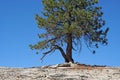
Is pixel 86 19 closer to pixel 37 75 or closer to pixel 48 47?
pixel 48 47

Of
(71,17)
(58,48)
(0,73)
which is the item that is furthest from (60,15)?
(0,73)

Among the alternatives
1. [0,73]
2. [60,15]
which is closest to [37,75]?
[0,73]

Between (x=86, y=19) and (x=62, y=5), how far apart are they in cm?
337

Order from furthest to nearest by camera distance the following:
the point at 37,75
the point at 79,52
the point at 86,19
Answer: the point at 79,52 → the point at 86,19 → the point at 37,75

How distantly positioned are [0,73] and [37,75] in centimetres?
305

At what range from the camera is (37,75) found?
29.6m

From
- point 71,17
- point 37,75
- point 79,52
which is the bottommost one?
point 37,75

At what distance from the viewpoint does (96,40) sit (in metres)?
45.5

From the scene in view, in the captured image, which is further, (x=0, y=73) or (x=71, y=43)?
(x=71, y=43)

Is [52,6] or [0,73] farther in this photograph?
[52,6]

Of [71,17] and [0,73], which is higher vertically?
[71,17]

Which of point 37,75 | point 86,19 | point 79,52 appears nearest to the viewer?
point 37,75

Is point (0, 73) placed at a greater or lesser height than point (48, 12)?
lesser

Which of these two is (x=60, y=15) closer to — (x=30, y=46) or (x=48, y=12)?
(x=48, y=12)
